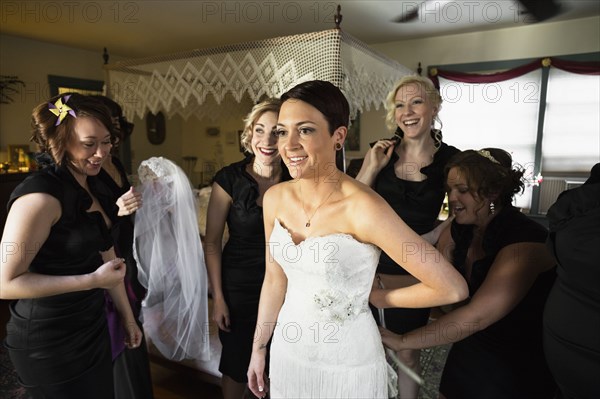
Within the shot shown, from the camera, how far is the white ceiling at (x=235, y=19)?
149 inches

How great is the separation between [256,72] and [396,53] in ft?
11.9

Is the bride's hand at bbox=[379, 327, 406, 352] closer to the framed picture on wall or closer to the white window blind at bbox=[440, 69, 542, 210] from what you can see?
the white window blind at bbox=[440, 69, 542, 210]

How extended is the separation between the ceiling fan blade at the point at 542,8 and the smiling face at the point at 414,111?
107 inches

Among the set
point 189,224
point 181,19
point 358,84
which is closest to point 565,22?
point 358,84

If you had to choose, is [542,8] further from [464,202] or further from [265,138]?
[265,138]

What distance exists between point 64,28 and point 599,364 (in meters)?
5.91

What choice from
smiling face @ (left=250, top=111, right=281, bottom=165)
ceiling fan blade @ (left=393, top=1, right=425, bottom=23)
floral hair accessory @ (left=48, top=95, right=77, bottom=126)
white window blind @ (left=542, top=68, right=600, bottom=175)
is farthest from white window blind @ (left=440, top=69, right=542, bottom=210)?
floral hair accessory @ (left=48, top=95, right=77, bottom=126)

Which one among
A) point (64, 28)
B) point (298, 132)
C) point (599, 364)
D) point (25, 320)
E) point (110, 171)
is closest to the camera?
point (599, 364)

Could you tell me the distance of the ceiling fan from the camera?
367 centimetres

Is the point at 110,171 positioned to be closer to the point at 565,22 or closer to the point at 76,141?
the point at 76,141

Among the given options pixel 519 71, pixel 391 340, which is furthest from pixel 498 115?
pixel 391 340

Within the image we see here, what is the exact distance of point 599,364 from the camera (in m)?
0.81

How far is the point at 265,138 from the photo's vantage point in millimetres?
1559

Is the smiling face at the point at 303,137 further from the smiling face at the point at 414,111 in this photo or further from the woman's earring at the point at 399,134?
the woman's earring at the point at 399,134
